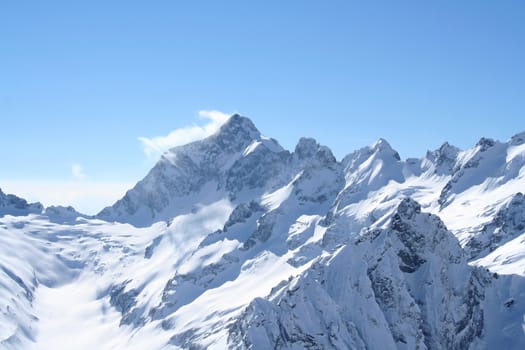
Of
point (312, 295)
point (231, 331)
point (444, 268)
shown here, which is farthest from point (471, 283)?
point (231, 331)

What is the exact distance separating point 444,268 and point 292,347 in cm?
5473

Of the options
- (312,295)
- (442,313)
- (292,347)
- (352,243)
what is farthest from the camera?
(352,243)

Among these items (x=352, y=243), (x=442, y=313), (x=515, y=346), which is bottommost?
(x=515, y=346)

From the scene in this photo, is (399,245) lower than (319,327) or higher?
higher

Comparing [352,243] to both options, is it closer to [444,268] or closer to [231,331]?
[444,268]

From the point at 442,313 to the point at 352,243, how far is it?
101 feet

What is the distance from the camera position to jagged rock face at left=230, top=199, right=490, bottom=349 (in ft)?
513

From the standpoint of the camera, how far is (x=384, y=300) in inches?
6836

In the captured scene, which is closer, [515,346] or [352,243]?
[515,346]

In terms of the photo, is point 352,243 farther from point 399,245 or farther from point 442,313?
point 442,313

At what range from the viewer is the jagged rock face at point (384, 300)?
15638cm

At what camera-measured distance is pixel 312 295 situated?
163 m

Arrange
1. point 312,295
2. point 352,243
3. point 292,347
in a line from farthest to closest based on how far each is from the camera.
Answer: point 352,243, point 312,295, point 292,347

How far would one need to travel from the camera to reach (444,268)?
182625mm
